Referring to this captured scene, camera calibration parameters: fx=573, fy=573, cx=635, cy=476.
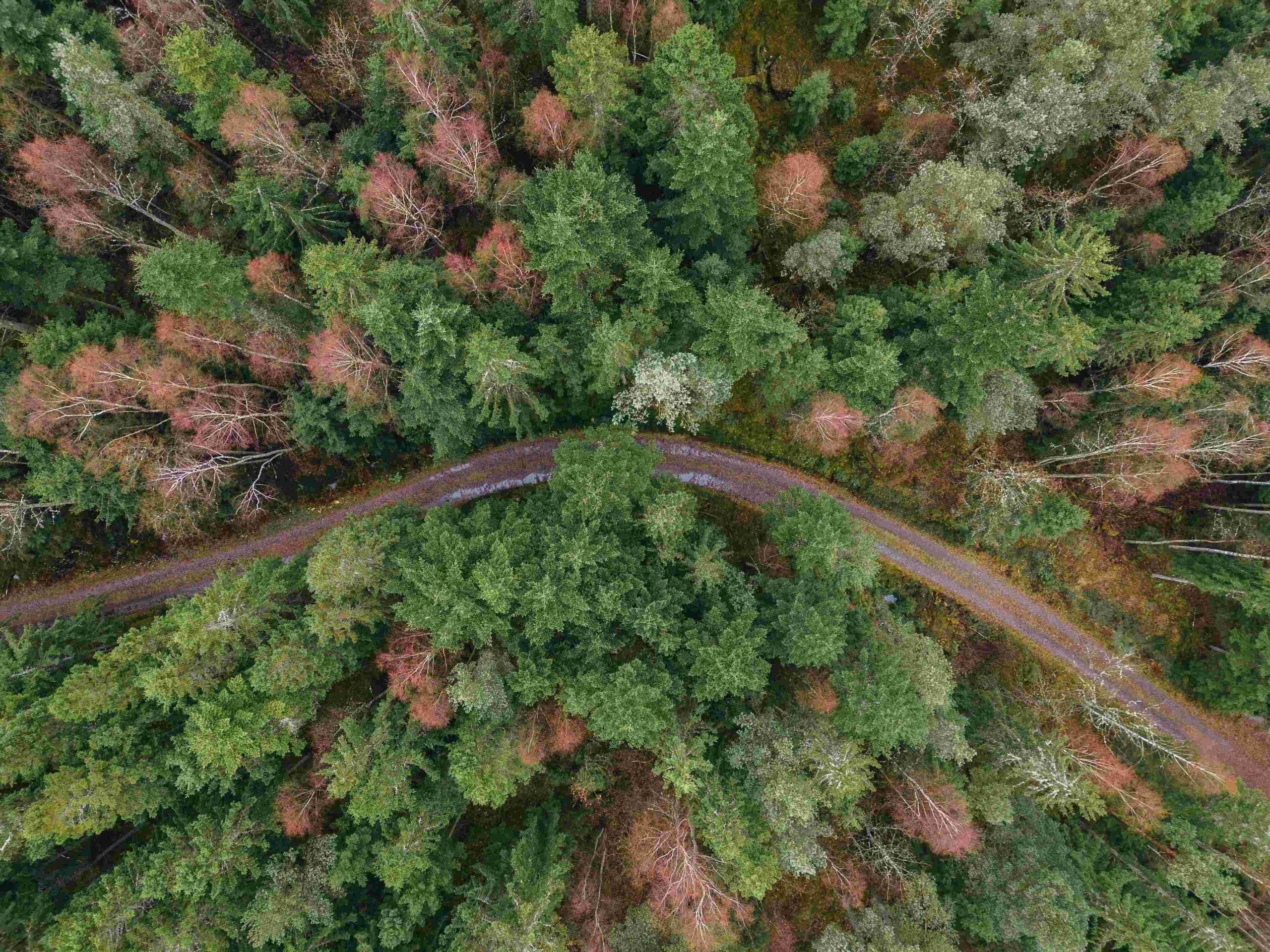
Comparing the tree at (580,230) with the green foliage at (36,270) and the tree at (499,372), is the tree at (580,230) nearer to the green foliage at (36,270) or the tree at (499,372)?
the tree at (499,372)

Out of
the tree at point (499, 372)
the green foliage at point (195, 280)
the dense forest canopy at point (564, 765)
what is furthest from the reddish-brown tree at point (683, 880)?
the green foliage at point (195, 280)

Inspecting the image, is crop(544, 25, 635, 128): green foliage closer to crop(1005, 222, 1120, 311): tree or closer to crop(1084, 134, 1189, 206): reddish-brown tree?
crop(1005, 222, 1120, 311): tree

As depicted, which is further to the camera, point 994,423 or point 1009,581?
point 1009,581

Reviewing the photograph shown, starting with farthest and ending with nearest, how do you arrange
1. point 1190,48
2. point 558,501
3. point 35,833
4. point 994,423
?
point 1190,48
point 994,423
point 558,501
point 35,833

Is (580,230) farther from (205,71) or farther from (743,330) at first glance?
(205,71)

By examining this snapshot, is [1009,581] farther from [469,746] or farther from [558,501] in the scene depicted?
[469,746]

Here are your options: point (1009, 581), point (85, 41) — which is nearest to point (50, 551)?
point (85, 41)
